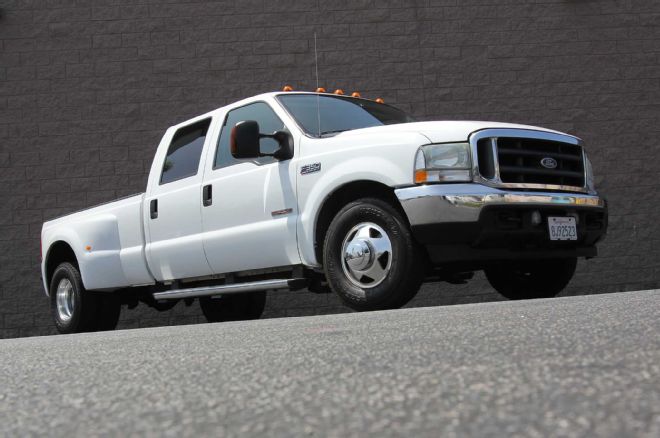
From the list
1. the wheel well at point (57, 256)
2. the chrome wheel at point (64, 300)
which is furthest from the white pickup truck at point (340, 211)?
the wheel well at point (57, 256)

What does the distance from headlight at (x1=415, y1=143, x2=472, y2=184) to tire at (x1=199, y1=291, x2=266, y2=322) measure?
4398 mm

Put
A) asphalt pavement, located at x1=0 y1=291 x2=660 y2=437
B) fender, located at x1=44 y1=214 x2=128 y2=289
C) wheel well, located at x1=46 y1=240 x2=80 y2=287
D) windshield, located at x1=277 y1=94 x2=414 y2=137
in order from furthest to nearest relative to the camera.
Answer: wheel well, located at x1=46 y1=240 x2=80 y2=287 < fender, located at x1=44 y1=214 x2=128 y2=289 < windshield, located at x1=277 y1=94 x2=414 y2=137 < asphalt pavement, located at x1=0 y1=291 x2=660 y2=437

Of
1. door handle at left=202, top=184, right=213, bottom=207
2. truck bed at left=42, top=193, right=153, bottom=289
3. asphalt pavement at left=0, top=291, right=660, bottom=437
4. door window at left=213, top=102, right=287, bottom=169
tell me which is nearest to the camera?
asphalt pavement at left=0, top=291, right=660, bottom=437

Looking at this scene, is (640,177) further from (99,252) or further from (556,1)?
(99,252)

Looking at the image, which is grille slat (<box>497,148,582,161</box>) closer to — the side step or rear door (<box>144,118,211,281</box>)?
the side step

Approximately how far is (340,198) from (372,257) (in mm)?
685

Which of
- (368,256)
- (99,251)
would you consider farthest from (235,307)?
(368,256)

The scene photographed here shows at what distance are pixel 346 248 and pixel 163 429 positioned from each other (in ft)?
13.1

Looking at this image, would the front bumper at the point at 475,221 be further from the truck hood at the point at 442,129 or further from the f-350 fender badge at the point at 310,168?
the f-350 fender badge at the point at 310,168

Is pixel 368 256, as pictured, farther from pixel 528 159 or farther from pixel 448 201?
pixel 528 159

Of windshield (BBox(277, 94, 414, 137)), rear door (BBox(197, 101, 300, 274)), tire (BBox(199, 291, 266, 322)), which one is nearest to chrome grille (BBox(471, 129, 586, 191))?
windshield (BBox(277, 94, 414, 137))

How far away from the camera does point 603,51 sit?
38.2 feet

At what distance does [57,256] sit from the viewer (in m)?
8.98

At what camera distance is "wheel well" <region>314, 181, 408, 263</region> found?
594 centimetres
